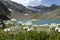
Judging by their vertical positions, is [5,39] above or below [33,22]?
below

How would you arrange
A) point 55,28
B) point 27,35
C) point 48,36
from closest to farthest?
point 55,28 → point 27,35 → point 48,36

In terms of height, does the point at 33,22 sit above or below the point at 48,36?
above

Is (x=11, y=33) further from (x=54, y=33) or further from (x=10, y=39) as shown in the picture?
(x=54, y=33)

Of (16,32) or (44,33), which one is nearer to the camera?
(44,33)

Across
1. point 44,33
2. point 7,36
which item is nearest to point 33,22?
point 44,33

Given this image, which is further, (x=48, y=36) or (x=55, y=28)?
(x=48, y=36)

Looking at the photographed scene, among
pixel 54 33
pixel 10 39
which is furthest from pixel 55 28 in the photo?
pixel 10 39

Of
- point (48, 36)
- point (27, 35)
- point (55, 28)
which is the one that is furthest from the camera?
point (48, 36)

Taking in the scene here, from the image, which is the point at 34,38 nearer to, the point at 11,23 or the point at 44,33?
the point at 44,33
